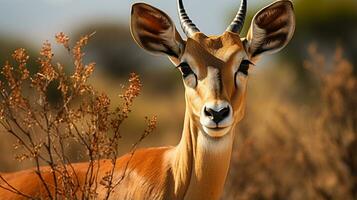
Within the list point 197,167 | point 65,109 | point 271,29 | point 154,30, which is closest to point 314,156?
point 271,29

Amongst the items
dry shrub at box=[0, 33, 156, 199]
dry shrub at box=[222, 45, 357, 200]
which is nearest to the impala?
dry shrub at box=[0, 33, 156, 199]

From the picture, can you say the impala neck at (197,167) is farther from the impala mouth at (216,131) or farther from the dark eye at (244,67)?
the dark eye at (244,67)

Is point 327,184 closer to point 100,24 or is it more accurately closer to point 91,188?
point 91,188

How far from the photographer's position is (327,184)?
19188 mm

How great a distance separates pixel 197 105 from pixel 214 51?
554 millimetres

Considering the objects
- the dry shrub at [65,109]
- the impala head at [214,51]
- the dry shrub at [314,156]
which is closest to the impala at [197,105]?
the impala head at [214,51]

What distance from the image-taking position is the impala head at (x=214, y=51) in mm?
8820

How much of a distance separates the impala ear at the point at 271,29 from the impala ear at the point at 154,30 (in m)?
0.61

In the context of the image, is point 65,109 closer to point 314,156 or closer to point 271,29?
point 271,29

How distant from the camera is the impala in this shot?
895cm

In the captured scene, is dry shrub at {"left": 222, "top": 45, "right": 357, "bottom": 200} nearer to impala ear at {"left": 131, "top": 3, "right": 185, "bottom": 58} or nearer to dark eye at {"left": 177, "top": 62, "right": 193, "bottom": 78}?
impala ear at {"left": 131, "top": 3, "right": 185, "bottom": 58}

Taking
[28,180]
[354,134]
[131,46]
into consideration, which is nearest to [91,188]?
[28,180]

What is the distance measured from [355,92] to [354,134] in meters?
0.75

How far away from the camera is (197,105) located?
9.01 metres
